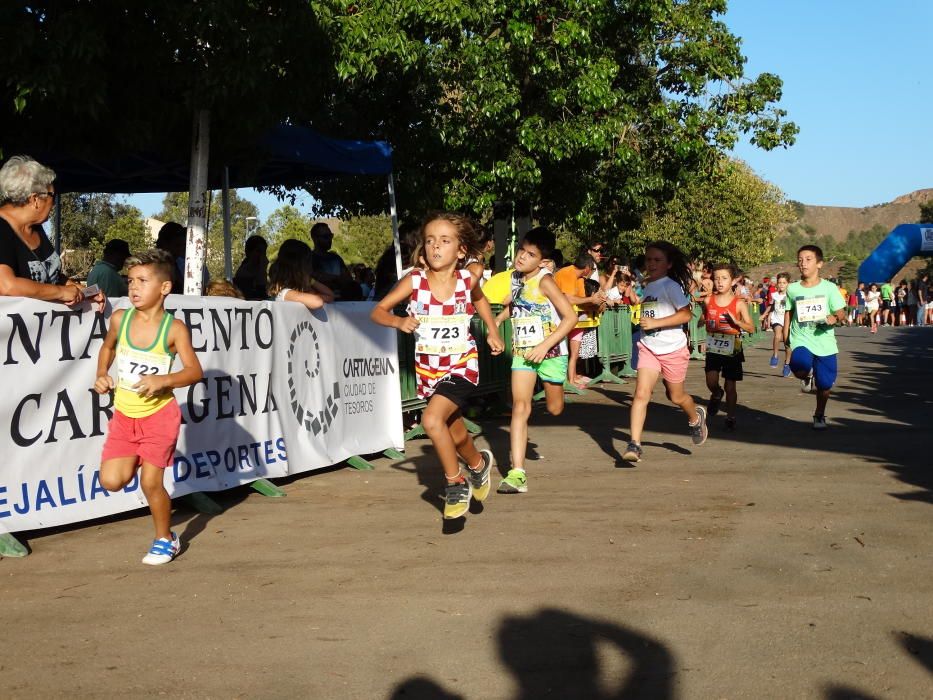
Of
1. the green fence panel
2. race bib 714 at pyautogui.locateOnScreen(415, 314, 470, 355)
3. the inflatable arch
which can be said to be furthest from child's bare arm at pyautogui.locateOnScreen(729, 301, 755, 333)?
the inflatable arch

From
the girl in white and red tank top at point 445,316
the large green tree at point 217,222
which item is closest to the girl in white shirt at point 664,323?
the girl in white and red tank top at point 445,316

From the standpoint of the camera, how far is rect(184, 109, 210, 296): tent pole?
11984 mm

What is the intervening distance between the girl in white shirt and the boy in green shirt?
224 centimetres

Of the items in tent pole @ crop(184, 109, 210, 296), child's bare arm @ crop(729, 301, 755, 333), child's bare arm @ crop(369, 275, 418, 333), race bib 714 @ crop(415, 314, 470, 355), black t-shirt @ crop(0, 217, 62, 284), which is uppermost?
tent pole @ crop(184, 109, 210, 296)

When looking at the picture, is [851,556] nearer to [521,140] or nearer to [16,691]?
→ [16,691]

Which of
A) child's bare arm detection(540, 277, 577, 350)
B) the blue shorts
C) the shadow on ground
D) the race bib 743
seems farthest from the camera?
the blue shorts

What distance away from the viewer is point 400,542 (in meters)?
6.89

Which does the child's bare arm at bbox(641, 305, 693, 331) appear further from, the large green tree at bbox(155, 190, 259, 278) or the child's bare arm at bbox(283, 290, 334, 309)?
the large green tree at bbox(155, 190, 259, 278)

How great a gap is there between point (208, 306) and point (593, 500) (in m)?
2.92

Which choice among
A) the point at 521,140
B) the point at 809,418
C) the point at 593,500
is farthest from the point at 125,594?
the point at 521,140

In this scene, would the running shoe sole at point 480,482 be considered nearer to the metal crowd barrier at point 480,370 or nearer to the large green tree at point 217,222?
the metal crowd barrier at point 480,370

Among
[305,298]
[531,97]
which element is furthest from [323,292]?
[531,97]

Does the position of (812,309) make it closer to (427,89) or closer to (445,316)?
(445,316)

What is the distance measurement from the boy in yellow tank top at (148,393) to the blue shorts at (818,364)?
7.62m
